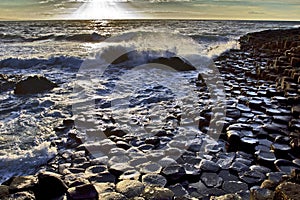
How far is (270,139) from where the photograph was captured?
3.66m

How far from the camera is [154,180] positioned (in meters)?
2.79

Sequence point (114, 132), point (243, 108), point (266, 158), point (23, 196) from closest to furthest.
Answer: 1. point (23, 196)
2. point (266, 158)
3. point (114, 132)
4. point (243, 108)

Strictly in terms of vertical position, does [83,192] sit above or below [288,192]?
below

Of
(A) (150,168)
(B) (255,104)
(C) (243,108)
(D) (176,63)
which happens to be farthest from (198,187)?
(D) (176,63)

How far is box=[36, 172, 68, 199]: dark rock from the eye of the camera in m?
2.56

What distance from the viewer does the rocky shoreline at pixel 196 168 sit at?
2.54m

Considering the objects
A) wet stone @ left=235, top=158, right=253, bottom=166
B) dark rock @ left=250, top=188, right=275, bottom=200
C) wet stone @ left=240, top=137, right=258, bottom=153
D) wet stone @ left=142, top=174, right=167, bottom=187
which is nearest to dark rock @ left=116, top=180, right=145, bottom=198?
wet stone @ left=142, top=174, right=167, bottom=187

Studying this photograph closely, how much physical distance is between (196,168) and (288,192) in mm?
1098

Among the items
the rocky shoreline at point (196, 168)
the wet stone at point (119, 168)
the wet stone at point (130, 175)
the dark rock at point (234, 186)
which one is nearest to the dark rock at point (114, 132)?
the rocky shoreline at point (196, 168)

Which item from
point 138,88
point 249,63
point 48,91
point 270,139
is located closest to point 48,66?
point 48,91

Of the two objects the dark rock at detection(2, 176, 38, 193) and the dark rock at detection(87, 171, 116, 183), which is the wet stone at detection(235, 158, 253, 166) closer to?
the dark rock at detection(87, 171, 116, 183)

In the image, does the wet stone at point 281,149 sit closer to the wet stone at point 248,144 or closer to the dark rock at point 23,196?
the wet stone at point 248,144

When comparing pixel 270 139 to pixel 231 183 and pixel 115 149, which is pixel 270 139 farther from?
pixel 115 149

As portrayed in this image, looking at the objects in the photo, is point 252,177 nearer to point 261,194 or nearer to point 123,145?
point 261,194
